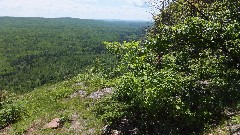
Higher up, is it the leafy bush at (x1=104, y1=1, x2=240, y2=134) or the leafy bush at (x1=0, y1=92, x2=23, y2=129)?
the leafy bush at (x1=104, y1=1, x2=240, y2=134)

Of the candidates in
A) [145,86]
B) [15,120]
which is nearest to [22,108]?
[15,120]

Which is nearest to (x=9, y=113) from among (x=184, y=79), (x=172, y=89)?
(x=184, y=79)

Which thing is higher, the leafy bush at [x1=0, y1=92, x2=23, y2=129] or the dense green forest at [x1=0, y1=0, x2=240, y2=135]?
the dense green forest at [x1=0, y1=0, x2=240, y2=135]

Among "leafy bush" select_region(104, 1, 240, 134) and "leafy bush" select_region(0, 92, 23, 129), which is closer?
"leafy bush" select_region(104, 1, 240, 134)

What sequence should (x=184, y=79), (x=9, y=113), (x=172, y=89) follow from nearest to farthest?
(x=172, y=89) < (x=184, y=79) < (x=9, y=113)

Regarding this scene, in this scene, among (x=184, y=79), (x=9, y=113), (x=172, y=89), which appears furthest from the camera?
(x=9, y=113)

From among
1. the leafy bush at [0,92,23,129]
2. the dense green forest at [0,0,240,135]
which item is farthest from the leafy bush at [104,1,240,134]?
the leafy bush at [0,92,23,129]

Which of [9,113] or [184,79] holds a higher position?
[184,79]

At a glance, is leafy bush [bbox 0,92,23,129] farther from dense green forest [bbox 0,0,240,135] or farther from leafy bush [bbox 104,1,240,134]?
leafy bush [bbox 104,1,240,134]

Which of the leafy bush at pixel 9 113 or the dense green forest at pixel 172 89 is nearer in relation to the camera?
the dense green forest at pixel 172 89

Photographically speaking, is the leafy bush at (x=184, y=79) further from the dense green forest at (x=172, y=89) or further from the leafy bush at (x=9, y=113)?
the leafy bush at (x=9, y=113)

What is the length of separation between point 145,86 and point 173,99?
98 cm

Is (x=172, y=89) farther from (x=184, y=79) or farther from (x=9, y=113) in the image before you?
(x=9, y=113)

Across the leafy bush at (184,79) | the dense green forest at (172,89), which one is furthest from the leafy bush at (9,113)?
the leafy bush at (184,79)
